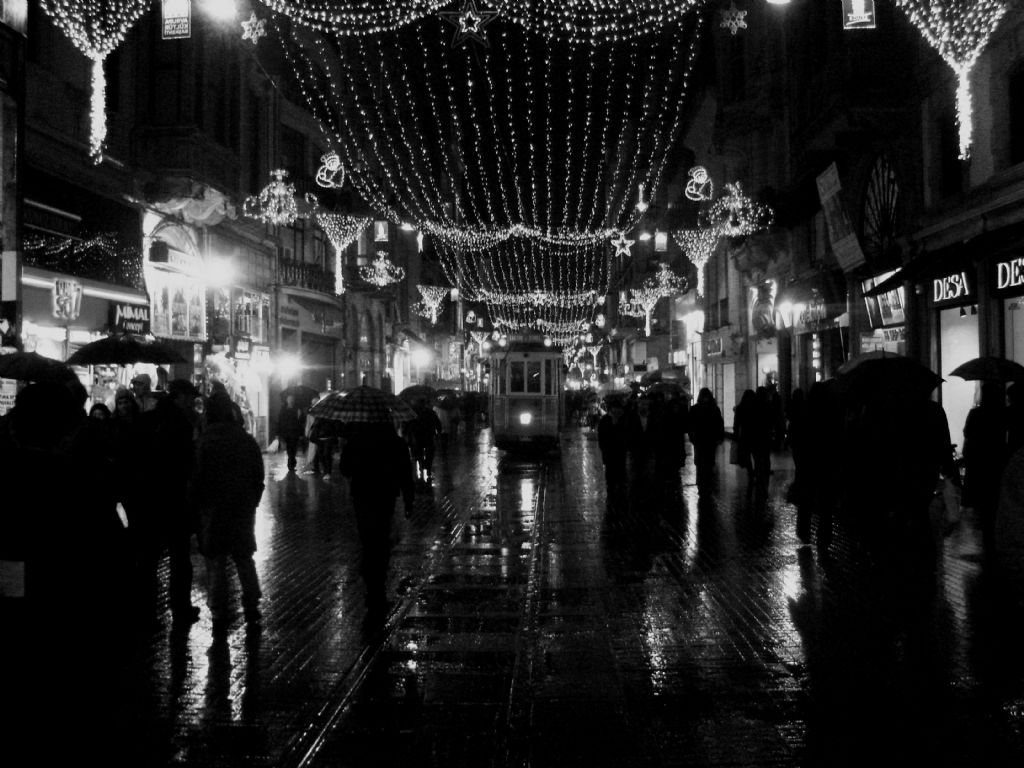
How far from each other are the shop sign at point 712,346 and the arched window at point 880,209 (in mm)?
16626

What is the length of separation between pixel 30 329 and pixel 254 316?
521 inches

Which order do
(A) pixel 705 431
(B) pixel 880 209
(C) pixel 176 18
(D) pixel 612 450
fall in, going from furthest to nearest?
(B) pixel 880 209, (C) pixel 176 18, (D) pixel 612 450, (A) pixel 705 431

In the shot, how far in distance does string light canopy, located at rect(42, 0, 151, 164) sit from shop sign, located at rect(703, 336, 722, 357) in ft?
89.3

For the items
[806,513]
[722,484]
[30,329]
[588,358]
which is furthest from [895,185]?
[588,358]

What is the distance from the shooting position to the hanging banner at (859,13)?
57.2 feet

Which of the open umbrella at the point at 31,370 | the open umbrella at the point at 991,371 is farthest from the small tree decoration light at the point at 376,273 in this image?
the open umbrella at the point at 31,370

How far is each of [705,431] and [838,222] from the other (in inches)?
313

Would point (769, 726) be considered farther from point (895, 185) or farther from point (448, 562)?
point (895, 185)

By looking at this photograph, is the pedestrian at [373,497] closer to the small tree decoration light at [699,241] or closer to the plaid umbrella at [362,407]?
the plaid umbrella at [362,407]

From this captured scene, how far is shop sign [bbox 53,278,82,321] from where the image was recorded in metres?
17.9

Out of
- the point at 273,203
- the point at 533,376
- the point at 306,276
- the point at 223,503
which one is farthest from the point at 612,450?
the point at 306,276

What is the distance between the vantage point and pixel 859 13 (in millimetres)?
17469

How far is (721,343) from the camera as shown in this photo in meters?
40.4

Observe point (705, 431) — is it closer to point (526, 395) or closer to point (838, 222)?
point (838, 222)
